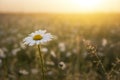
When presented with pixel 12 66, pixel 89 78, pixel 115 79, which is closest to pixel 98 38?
pixel 12 66

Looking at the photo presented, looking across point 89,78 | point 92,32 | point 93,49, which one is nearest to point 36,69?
point 89,78

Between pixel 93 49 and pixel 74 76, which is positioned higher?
pixel 93 49

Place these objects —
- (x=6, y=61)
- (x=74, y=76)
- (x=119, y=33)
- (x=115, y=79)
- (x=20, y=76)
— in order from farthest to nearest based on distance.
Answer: (x=119, y=33), (x=6, y=61), (x=20, y=76), (x=74, y=76), (x=115, y=79)

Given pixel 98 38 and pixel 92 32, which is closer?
pixel 98 38

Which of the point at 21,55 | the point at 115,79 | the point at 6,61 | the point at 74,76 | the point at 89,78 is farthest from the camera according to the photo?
the point at 21,55

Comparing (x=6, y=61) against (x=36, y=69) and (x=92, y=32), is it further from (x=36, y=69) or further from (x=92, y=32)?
(x=92, y=32)

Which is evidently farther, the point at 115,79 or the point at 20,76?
the point at 20,76

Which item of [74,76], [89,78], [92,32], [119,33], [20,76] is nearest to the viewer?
[89,78]

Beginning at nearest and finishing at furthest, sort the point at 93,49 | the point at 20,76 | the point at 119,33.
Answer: the point at 93,49 < the point at 20,76 < the point at 119,33

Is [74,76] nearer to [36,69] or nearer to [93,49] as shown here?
[36,69]
